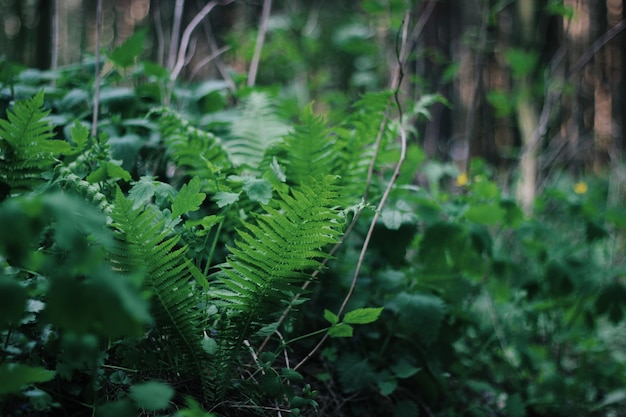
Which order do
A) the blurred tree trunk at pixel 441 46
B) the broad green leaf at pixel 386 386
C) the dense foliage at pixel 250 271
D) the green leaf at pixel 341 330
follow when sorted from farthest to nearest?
the blurred tree trunk at pixel 441 46 < the broad green leaf at pixel 386 386 < the green leaf at pixel 341 330 < the dense foliage at pixel 250 271

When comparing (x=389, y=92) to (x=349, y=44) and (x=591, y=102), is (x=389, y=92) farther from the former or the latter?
(x=591, y=102)

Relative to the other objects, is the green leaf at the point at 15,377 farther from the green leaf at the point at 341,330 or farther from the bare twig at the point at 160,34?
the bare twig at the point at 160,34

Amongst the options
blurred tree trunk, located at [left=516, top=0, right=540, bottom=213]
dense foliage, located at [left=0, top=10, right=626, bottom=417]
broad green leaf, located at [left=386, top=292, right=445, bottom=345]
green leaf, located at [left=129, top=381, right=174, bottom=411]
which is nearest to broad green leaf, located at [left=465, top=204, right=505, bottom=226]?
dense foliage, located at [left=0, top=10, right=626, bottom=417]

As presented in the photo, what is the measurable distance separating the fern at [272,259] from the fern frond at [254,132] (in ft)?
1.81

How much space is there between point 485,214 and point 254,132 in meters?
0.91

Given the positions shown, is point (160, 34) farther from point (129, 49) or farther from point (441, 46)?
point (441, 46)

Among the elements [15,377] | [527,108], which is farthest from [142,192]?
[527,108]

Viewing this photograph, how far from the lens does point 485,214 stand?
163 centimetres

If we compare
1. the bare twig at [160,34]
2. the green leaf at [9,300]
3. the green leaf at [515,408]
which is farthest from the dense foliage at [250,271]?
the bare twig at [160,34]

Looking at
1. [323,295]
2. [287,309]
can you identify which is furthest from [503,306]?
[287,309]

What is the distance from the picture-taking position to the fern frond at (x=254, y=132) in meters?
1.63

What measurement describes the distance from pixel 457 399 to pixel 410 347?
0.31 meters

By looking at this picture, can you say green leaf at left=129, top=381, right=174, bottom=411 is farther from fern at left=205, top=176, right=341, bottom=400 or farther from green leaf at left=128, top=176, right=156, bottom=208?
green leaf at left=128, top=176, right=156, bottom=208

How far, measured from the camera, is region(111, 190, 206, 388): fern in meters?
0.93
